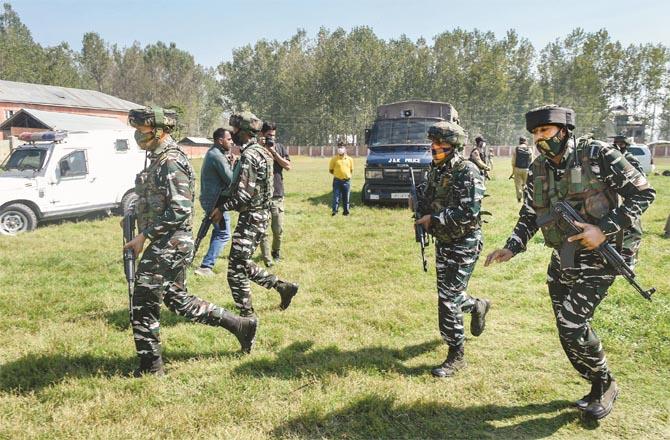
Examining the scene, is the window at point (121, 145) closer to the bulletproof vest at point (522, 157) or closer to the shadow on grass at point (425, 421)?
the shadow on grass at point (425, 421)

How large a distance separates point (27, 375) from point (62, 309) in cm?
159

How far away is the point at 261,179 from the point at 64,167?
25.1ft

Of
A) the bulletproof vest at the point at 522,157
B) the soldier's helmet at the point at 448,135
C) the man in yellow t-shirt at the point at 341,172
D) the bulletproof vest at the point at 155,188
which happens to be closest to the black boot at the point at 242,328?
the bulletproof vest at the point at 155,188

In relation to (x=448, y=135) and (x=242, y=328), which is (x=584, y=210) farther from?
(x=242, y=328)

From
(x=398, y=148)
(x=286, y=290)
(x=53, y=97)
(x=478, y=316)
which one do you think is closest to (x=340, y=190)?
(x=398, y=148)

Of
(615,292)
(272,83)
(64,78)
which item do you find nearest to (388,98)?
(272,83)

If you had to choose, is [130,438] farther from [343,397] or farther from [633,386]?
[633,386]

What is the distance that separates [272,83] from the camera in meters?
72.4

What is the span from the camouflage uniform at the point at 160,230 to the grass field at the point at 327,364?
1.59 ft

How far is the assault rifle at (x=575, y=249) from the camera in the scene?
273 cm

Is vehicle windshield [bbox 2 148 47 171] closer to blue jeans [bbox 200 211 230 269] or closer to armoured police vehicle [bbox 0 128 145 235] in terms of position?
armoured police vehicle [bbox 0 128 145 235]

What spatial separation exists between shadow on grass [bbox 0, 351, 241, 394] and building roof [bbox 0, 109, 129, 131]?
80.1 ft

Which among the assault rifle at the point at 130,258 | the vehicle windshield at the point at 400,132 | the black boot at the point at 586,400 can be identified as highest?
the vehicle windshield at the point at 400,132

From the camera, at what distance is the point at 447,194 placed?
3.77 m
